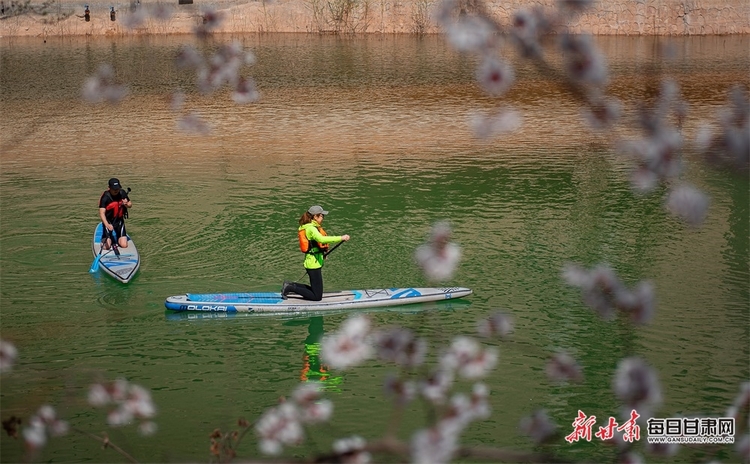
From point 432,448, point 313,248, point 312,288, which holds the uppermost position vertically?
point 432,448

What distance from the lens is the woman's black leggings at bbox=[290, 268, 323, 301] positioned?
1188 centimetres

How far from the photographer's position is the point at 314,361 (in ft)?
35.3


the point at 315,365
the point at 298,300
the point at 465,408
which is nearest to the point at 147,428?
the point at 315,365

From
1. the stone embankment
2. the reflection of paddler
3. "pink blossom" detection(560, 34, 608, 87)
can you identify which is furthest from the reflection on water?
the stone embankment

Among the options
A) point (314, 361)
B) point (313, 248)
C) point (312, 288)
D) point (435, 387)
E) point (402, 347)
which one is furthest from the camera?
point (312, 288)

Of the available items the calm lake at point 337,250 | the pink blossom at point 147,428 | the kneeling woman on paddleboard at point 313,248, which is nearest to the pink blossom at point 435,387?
the calm lake at point 337,250

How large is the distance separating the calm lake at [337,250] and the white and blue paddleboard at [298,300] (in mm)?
167

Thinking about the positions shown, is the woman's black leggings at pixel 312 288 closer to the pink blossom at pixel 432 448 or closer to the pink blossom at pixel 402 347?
the pink blossom at pixel 402 347

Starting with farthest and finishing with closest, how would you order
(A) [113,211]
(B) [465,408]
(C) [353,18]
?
(C) [353,18] < (A) [113,211] < (B) [465,408]

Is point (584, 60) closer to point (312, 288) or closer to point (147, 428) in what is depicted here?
point (147, 428)

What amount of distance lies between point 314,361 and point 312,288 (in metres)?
1.44

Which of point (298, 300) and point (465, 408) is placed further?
point (298, 300)

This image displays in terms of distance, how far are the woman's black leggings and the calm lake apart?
13.3 inches

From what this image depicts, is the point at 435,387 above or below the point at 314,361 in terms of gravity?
above
